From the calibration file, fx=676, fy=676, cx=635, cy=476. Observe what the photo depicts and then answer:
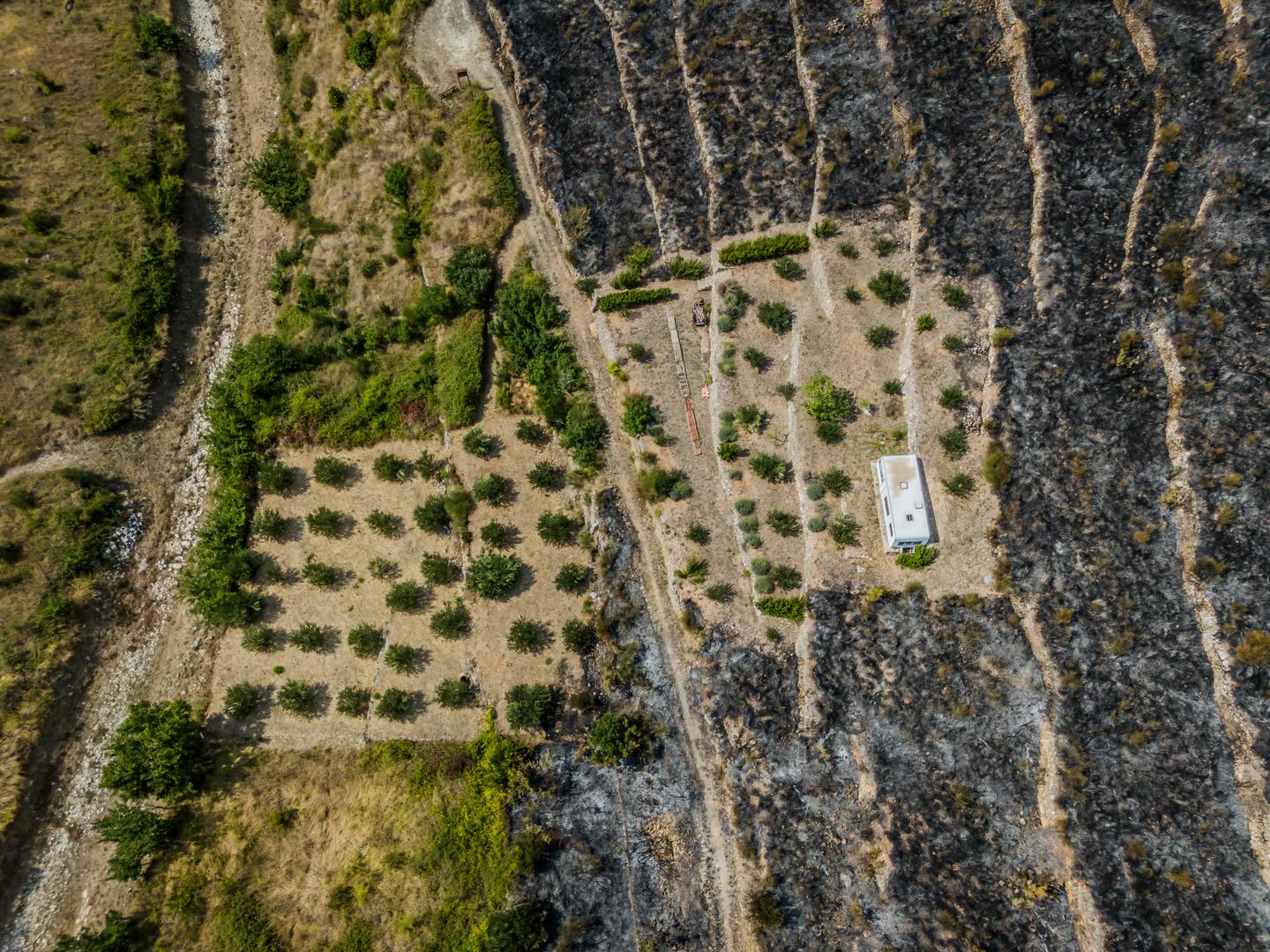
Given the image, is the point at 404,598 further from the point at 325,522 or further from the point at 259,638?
the point at 259,638

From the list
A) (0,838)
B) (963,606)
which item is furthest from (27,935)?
(963,606)

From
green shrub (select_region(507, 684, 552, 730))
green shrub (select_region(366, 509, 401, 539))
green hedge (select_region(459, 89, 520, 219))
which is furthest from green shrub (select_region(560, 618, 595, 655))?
green hedge (select_region(459, 89, 520, 219))

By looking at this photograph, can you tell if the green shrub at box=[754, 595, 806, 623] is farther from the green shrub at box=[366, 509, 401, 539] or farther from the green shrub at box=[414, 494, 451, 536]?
the green shrub at box=[366, 509, 401, 539]

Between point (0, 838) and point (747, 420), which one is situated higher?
point (747, 420)

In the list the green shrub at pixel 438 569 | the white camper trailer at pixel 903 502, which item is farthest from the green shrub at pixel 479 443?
the white camper trailer at pixel 903 502

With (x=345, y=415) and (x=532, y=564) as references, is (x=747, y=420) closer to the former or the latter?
(x=532, y=564)

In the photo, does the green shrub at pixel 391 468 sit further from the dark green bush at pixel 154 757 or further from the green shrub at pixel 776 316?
the green shrub at pixel 776 316
